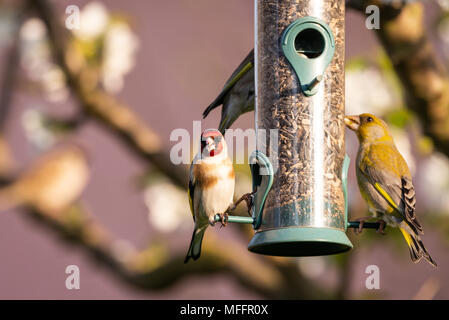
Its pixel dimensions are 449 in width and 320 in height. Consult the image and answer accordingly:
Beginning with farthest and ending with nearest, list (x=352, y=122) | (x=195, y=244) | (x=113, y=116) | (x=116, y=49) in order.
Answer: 1. (x=113, y=116)
2. (x=116, y=49)
3. (x=352, y=122)
4. (x=195, y=244)

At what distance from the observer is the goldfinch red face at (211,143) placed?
5020mm

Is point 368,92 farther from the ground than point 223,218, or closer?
farther from the ground

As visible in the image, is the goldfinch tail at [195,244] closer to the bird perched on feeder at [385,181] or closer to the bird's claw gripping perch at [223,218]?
the bird's claw gripping perch at [223,218]

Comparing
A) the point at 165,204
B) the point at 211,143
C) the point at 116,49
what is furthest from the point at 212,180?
the point at 165,204

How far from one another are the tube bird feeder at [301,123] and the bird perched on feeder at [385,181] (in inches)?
6.0

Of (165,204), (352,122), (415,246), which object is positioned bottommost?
(415,246)

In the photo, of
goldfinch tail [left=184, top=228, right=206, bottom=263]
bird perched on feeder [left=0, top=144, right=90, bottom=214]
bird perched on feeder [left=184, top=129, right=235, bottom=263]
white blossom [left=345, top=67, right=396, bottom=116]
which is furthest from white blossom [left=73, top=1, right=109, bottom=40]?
goldfinch tail [left=184, top=228, right=206, bottom=263]

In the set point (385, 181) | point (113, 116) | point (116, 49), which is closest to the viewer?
point (385, 181)

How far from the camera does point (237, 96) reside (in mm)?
5621

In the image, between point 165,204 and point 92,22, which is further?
point 165,204

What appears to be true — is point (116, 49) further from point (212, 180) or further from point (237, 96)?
point (212, 180)

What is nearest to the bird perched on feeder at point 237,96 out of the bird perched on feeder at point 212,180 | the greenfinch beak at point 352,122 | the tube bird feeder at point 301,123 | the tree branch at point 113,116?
the tube bird feeder at point 301,123

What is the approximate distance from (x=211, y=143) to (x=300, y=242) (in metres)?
0.75
